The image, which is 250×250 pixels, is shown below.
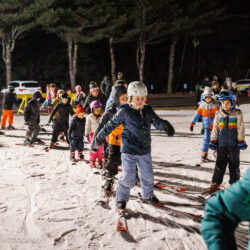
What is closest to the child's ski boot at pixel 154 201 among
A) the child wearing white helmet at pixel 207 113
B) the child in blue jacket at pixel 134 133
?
the child in blue jacket at pixel 134 133

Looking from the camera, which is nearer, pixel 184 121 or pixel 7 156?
pixel 7 156

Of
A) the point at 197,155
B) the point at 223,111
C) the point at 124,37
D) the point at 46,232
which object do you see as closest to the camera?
the point at 46,232

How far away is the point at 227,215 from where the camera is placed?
133 centimetres

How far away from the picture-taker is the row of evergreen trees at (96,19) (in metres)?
26.6

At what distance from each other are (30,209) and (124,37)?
27.6 meters

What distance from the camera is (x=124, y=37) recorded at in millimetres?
30453

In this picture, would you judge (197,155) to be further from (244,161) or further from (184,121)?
(184,121)

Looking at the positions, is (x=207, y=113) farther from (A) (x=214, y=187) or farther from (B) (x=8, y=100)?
(B) (x=8, y=100)

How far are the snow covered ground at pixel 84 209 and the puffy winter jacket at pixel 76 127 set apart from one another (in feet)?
2.07

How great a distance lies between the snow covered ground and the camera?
137 inches

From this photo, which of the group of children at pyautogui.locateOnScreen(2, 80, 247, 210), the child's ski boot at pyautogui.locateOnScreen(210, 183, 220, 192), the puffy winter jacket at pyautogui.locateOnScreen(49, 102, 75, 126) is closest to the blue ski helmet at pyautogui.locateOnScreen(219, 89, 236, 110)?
the group of children at pyautogui.locateOnScreen(2, 80, 247, 210)

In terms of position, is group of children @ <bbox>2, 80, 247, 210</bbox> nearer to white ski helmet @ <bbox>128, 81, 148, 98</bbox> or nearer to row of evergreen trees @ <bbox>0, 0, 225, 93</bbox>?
white ski helmet @ <bbox>128, 81, 148, 98</bbox>

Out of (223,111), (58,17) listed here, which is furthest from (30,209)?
(58,17)

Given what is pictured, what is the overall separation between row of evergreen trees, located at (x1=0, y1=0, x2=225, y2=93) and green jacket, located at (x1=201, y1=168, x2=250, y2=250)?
27.2m
